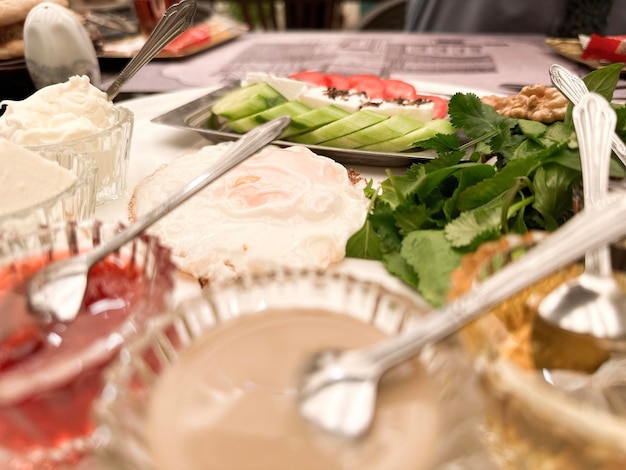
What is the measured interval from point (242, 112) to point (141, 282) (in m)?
0.99

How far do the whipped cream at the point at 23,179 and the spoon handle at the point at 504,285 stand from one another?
0.67 metres

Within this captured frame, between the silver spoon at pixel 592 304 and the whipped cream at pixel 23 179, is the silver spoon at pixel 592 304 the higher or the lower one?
the higher one

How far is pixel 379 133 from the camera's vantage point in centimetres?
148

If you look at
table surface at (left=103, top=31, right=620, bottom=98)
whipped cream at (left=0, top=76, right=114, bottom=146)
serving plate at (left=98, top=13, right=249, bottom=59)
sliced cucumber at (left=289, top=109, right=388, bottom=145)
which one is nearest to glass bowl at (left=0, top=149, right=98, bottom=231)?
→ whipped cream at (left=0, top=76, right=114, bottom=146)

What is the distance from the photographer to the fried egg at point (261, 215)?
Result: 1.01 meters

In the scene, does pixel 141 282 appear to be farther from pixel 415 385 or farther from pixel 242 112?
pixel 242 112

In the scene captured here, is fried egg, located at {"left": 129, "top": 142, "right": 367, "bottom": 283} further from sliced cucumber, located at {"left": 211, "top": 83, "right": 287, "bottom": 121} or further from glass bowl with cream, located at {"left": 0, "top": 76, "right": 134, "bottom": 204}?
sliced cucumber, located at {"left": 211, "top": 83, "right": 287, "bottom": 121}

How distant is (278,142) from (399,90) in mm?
612

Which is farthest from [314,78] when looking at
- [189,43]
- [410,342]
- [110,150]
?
[410,342]

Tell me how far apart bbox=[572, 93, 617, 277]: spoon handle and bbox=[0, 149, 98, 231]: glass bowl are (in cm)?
89

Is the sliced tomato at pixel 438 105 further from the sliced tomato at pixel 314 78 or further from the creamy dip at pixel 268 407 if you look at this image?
the creamy dip at pixel 268 407

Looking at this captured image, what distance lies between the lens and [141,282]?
74 cm

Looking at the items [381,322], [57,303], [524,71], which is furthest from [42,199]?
[524,71]

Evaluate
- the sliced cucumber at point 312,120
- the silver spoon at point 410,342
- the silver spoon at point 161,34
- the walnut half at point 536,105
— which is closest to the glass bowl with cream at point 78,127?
the silver spoon at point 161,34
